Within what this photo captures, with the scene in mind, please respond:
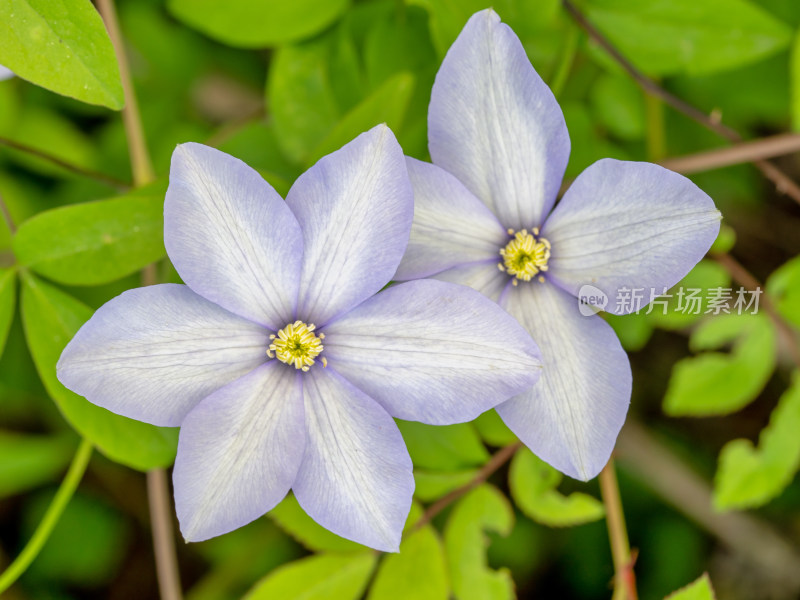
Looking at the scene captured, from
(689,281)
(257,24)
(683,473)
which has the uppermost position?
(257,24)

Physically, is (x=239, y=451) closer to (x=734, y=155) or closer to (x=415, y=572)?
Result: (x=415, y=572)

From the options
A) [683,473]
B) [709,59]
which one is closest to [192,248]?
[709,59]

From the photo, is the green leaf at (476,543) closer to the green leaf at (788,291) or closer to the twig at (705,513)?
the green leaf at (788,291)

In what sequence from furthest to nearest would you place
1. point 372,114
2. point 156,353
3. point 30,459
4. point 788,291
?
point 30,459
point 788,291
point 372,114
point 156,353

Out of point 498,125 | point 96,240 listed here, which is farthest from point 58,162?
point 498,125

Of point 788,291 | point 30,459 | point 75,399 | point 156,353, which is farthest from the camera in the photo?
point 30,459

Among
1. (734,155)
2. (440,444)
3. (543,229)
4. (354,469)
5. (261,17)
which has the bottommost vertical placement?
(440,444)

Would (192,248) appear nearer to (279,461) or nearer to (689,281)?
(279,461)
